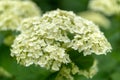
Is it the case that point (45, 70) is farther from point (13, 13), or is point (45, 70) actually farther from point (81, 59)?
point (13, 13)

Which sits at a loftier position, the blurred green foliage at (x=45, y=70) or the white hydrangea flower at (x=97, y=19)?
the white hydrangea flower at (x=97, y=19)

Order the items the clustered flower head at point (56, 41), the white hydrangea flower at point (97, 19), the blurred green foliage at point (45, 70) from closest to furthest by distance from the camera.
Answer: the clustered flower head at point (56, 41) < the blurred green foliage at point (45, 70) < the white hydrangea flower at point (97, 19)

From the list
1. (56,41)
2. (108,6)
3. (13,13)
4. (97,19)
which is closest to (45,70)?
(56,41)

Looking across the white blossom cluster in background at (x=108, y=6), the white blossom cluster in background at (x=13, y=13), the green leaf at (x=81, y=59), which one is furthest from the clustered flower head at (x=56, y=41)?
the white blossom cluster in background at (x=108, y=6)

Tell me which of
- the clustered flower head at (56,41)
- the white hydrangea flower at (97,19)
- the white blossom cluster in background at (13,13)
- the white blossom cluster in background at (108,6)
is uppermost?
the white hydrangea flower at (97,19)

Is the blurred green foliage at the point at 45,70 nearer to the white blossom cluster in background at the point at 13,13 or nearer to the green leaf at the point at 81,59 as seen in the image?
the green leaf at the point at 81,59

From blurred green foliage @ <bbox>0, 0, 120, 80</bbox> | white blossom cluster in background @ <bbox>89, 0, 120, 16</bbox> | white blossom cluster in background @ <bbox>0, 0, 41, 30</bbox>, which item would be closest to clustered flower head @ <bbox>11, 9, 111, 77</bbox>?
blurred green foliage @ <bbox>0, 0, 120, 80</bbox>
